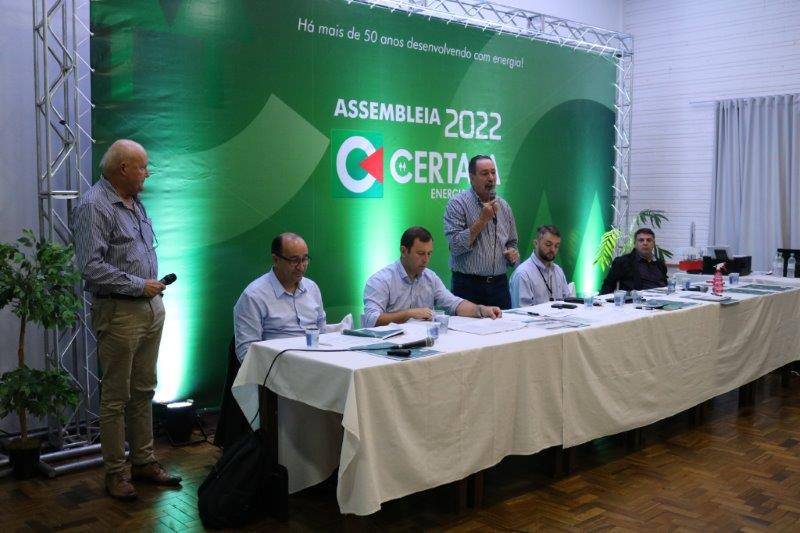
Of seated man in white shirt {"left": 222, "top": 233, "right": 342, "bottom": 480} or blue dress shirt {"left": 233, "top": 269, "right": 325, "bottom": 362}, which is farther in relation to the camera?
blue dress shirt {"left": 233, "top": 269, "right": 325, "bottom": 362}

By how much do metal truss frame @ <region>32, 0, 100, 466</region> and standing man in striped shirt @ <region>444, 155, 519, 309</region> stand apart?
2165 mm

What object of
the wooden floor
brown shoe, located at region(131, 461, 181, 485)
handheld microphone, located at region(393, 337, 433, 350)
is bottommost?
the wooden floor

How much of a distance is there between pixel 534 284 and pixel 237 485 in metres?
2.44

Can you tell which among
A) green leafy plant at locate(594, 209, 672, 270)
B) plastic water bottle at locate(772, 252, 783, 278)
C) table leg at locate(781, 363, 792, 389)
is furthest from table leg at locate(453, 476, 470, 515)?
green leafy plant at locate(594, 209, 672, 270)

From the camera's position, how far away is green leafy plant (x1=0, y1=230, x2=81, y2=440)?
3.58 meters

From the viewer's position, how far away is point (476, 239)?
468cm

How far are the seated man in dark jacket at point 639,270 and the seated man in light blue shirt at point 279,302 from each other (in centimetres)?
296

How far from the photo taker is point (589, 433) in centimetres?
369

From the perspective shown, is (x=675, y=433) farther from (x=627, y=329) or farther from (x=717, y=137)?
(x=717, y=137)

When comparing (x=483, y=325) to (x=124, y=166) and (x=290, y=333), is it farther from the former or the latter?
(x=124, y=166)

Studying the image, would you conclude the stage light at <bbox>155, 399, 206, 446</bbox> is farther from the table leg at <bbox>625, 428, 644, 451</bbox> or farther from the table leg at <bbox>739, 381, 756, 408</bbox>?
the table leg at <bbox>739, 381, 756, 408</bbox>

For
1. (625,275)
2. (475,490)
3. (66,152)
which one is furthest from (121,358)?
(625,275)

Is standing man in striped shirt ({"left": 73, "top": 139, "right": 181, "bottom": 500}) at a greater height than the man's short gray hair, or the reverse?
the man's short gray hair

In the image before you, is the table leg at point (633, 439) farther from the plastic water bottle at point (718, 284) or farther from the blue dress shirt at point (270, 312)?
the blue dress shirt at point (270, 312)
